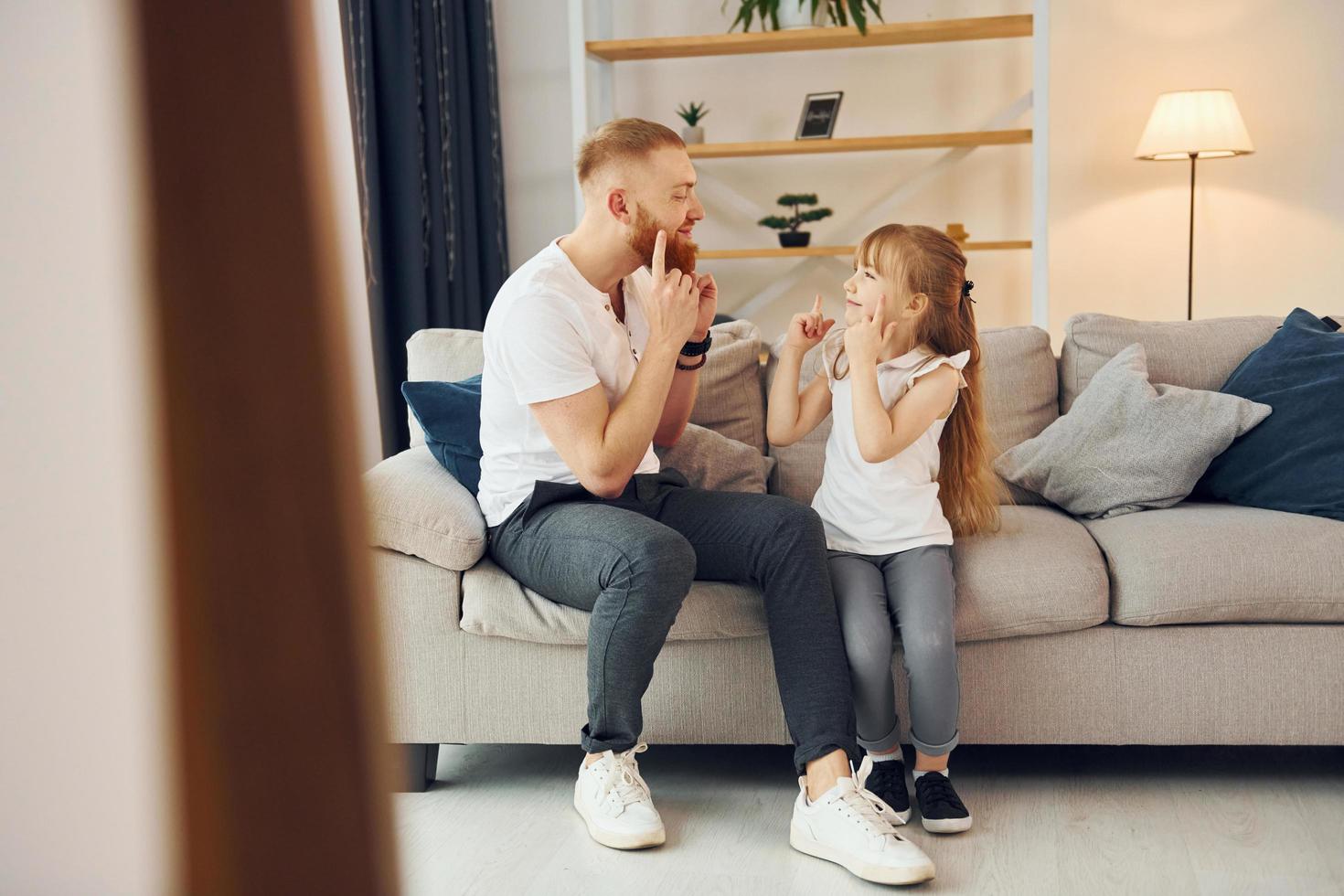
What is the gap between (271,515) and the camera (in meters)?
0.18

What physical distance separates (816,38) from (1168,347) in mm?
1854

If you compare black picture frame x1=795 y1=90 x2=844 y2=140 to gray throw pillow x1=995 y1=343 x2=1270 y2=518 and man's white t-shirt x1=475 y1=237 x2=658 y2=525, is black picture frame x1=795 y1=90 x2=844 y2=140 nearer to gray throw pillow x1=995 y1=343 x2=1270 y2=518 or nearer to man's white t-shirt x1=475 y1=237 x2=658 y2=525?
gray throw pillow x1=995 y1=343 x2=1270 y2=518

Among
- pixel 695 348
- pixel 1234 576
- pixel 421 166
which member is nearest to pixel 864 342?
pixel 695 348

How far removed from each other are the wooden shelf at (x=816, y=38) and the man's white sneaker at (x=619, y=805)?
8.71 feet

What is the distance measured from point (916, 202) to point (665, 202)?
2453mm

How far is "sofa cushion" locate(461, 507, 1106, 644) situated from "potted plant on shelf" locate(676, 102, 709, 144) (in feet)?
7.88

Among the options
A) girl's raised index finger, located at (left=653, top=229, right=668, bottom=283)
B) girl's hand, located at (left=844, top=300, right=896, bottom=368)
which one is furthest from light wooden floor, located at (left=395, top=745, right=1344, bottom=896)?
girl's raised index finger, located at (left=653, top=229, right=668, bottom=283)

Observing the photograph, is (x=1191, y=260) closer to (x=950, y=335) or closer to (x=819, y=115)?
(x=819, y=115)

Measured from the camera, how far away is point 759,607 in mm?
1852

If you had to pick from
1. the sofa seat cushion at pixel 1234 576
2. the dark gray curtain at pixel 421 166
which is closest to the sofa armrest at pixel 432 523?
the sofa seat cushion at pixel 1234 576

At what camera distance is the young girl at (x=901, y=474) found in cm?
178

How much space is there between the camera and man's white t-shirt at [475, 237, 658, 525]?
5.74ft

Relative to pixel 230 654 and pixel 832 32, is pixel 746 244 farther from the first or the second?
pixel 230 654

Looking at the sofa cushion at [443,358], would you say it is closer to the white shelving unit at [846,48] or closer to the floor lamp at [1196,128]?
the white shelving unit at [846,48]
